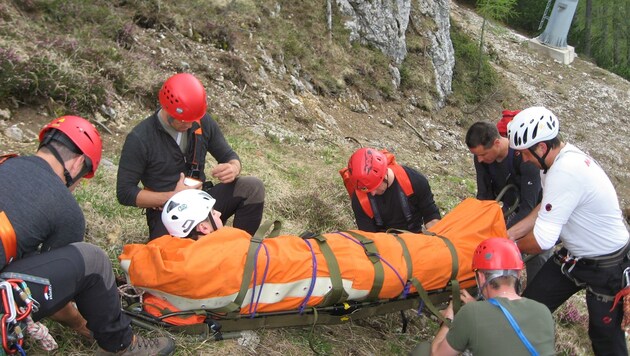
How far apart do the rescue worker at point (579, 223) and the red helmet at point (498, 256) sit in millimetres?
551

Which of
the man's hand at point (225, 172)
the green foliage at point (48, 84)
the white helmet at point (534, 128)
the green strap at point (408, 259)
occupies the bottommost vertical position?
the green foliage at point (48, 84)

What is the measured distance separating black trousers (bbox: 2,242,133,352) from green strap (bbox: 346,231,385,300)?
1830 mm

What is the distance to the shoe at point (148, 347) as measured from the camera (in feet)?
11.3

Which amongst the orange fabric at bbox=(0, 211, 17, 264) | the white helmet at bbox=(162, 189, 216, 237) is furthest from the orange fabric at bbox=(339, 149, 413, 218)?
the orange fabric at bbox=(0, 211, 17, 264)

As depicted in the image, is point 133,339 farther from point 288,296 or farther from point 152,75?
point 152,75

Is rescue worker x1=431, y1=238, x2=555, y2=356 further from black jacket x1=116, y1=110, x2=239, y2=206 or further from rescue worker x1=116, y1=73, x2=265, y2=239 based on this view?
black jacket x1=116, y1=110, x2=239, y2=206

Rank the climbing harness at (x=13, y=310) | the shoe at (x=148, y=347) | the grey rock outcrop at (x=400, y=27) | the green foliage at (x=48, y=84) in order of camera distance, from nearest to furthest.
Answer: the climbing harness at (x=13, y=310) → the shoe at (x=148, y=347) → the green foliage at (x=48, y=84) → the grey rock outcrop at (x=400, y=27)

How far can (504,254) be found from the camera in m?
3.64

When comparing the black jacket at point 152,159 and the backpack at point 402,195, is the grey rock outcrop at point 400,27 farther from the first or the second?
the black jacket at point 152,159

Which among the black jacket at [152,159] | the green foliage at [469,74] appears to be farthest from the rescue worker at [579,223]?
the green foliage at [469,74]

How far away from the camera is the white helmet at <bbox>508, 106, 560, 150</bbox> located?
413cm

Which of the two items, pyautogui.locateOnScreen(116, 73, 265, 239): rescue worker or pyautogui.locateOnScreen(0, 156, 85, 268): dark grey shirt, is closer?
pyautogui.locateOnScreen(0, 156, 85, 268): dark grey shirt

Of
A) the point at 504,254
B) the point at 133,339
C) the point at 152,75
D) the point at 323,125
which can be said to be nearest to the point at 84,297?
the point at 133,339

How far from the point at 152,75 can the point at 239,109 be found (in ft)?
5.84
